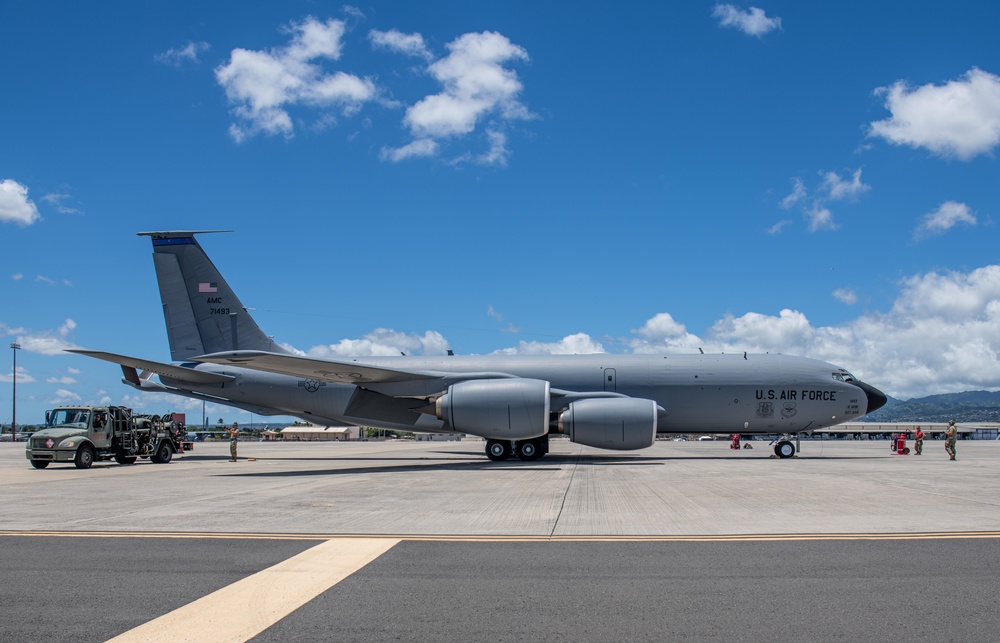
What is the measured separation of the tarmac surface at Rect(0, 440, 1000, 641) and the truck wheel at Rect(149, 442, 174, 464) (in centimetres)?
1420

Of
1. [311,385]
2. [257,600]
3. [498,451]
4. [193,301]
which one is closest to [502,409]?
[498,451]

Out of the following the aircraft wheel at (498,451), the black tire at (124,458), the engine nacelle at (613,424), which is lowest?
the black tire at (124,458)

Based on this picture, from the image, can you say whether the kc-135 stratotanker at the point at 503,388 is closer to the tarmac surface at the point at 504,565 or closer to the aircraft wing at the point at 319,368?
the aircraft wing at the point at 319,368

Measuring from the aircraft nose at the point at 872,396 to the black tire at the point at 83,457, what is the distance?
2605 cm

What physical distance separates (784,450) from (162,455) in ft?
74.5

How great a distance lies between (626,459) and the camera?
26734mm

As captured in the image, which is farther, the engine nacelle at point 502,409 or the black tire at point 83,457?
the black tire at point 83,457

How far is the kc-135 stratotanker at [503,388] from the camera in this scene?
78.6 ft

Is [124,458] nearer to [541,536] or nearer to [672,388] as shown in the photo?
[672,388]

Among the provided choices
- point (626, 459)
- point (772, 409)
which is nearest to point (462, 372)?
point (626, 459)

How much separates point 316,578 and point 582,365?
→ 68.7 ft

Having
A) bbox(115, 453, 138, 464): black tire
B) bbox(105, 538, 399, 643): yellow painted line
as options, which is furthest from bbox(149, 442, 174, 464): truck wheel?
bbox(105, 538, 399, 643): yellow painted line

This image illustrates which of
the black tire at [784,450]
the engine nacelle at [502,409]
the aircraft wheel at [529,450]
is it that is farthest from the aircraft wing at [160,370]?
the black tire at [784,450]

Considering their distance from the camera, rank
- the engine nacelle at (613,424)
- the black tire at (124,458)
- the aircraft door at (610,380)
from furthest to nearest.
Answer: the black tire at (124,458), the aircraft door at (610,380), the engine nacelle at (613,424)
